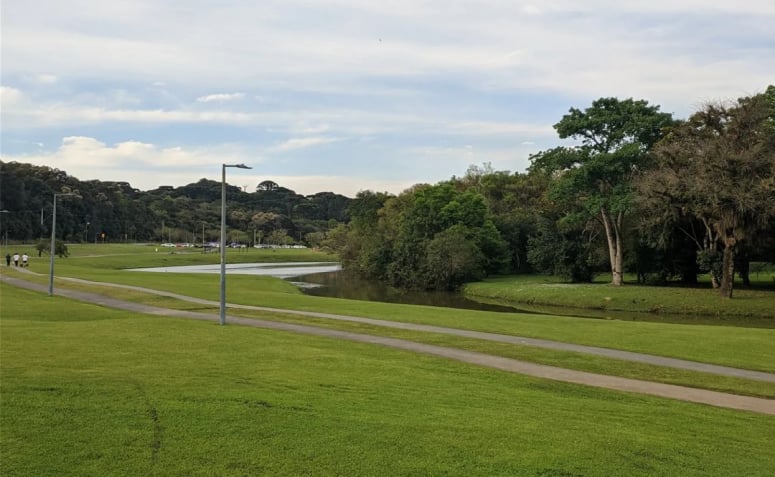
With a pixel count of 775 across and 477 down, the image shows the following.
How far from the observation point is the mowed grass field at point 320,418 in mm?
7105

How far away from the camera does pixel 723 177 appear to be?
40.1 metres

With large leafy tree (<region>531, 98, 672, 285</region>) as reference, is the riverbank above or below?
below

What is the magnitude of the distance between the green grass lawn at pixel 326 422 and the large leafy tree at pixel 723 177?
30317 mm

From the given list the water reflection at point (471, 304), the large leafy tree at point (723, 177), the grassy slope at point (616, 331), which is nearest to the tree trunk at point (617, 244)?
the large leafy tree at point (723, 177)

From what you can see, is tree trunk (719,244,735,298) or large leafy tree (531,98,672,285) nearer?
tree trunk (719,244,735,298)

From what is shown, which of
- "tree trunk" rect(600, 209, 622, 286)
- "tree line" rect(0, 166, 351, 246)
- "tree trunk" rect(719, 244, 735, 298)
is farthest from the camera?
"tree line" rect(0, 166, 351, 246)

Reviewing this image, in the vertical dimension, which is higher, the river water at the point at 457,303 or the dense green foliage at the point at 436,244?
the dense green foliage at the point at 436,244

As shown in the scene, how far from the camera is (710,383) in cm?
1500

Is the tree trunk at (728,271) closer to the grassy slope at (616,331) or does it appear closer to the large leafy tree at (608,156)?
the large leafy tree at (608,156)

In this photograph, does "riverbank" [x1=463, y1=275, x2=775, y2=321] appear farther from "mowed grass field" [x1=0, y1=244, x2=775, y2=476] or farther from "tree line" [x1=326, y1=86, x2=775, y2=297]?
"mowed grass field" [x1=0, y1=244, x2=775, y2=476]

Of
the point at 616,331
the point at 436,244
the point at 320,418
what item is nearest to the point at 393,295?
the point at 436,244

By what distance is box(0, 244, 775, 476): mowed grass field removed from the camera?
7105 millimetres

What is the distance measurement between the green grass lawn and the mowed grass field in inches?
1.3

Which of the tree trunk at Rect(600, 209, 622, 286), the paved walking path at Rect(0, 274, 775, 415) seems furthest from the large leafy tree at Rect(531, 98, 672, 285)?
the paved walking path at Rect(0, 274, 775, 415)
